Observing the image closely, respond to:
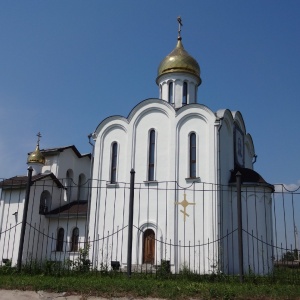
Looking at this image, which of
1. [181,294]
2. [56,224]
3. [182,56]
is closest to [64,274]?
[181,294]

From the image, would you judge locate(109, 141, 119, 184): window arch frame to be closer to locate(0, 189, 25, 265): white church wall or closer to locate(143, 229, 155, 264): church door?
locate(143, 229, 155, 264): church door

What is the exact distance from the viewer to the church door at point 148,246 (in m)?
16.5

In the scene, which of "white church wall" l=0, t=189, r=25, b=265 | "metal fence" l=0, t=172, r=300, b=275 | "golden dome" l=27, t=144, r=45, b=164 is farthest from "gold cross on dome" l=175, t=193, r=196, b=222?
"golden dome" l=27, t=144, r=45, b=164

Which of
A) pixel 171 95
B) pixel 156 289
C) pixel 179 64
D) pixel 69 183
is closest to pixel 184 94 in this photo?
pixel 171 95

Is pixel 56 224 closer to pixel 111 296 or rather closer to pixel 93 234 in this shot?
pixel 93 234

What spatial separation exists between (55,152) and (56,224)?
530 centimetres

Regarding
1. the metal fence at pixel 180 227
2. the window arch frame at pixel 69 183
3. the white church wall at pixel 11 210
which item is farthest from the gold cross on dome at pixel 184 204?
the white church wall at pixel 11 210

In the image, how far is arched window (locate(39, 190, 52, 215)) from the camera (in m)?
21.6

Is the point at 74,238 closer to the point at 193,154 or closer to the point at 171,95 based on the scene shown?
the point at 193,154

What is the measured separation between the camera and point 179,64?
21016 millimetres

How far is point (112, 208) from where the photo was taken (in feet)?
58.3

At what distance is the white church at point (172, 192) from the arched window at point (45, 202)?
46 centimetres

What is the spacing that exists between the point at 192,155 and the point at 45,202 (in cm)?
990

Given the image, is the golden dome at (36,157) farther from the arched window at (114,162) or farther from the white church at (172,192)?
the arched window at (114,162)
